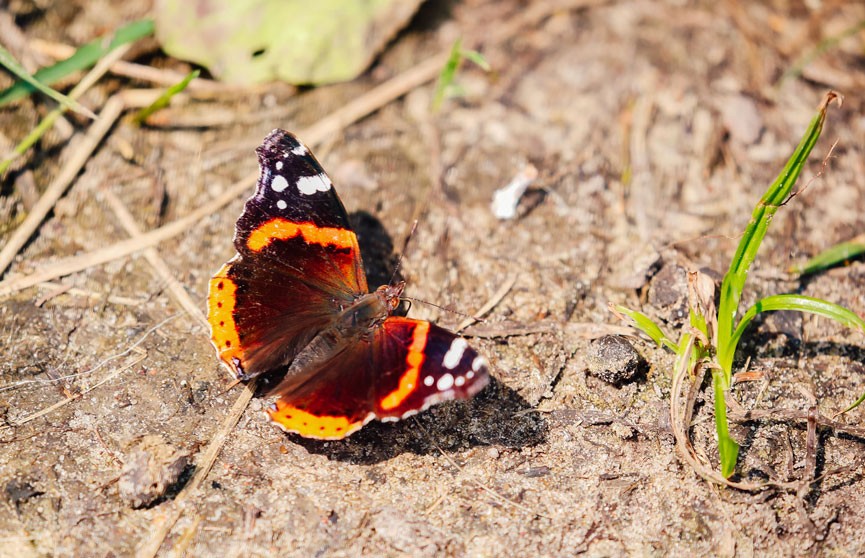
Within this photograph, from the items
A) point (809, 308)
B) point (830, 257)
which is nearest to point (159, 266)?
point (809, 308)

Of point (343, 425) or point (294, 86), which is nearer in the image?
point (343, 425)

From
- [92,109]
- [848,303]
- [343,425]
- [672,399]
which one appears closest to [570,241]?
[672,399]

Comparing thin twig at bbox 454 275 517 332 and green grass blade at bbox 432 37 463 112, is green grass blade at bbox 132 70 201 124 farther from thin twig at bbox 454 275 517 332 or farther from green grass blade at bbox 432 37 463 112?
thin twig at bbox 454 275 517 332

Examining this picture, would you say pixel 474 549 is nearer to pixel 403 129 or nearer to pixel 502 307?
pixel 502 307

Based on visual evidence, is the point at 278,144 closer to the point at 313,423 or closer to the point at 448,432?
the point at 313,423

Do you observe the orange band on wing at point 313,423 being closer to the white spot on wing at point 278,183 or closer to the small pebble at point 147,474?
the small pebble at point 147,474

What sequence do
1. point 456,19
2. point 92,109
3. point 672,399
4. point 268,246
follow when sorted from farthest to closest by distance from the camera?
point 456,19 < point 92,109 < point 268,246 < point 672,399
